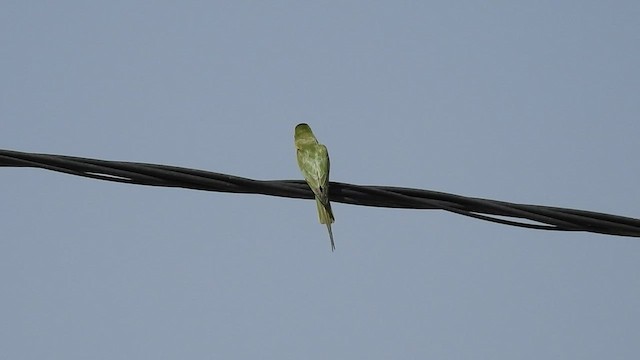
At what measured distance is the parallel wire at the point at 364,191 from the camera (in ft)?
20.9

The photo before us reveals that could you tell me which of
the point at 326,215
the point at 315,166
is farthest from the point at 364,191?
the point at 315,166

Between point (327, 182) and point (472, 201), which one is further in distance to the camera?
point (327, 182)

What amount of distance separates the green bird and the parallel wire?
40 centimetres

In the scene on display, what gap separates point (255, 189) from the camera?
665 centimetres

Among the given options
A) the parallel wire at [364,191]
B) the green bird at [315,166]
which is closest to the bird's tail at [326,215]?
the green bird at [315,166]

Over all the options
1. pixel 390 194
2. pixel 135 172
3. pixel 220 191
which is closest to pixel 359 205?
pixel 390 194

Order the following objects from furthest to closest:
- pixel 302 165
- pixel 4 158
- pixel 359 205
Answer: pixel 302 165 → pixel 359 205 → pixel 4 158

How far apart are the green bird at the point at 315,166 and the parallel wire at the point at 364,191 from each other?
399 millimetres

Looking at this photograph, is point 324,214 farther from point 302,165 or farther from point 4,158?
point 4,158

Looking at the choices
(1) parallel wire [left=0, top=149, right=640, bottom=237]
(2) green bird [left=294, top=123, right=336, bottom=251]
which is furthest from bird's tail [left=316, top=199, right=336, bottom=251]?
(1) parallel wire [left=0, top=149, right=640, bottom=237]

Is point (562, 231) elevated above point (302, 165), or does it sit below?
below

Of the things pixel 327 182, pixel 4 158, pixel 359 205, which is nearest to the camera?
pixel 4 158

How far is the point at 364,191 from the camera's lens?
6.80 metres

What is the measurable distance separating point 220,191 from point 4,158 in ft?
3.87
